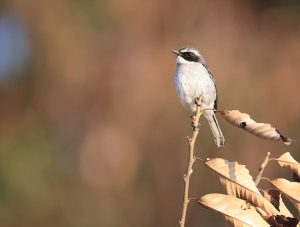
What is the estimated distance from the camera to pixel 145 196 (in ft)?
26.0

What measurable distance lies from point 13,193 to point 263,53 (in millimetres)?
2928

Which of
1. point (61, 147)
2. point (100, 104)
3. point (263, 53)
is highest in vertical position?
point (263, 53)

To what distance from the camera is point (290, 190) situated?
7.66ft

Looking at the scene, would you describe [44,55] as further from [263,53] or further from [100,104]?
[263,53]

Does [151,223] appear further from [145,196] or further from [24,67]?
[24,67]

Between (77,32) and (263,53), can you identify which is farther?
(263,53)

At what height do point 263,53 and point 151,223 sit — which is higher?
point 263,53

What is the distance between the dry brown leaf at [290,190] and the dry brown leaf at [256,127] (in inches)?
5.3

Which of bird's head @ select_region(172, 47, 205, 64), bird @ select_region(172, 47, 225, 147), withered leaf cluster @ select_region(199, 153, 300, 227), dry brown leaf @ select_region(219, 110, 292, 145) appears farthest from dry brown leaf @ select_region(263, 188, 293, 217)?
bird's head @ select_region(172, 47, 205, 64)

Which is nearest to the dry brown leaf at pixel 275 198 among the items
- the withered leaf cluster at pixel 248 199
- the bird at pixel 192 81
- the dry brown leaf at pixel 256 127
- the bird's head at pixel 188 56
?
the withered leaf cluster at pixel 248 199

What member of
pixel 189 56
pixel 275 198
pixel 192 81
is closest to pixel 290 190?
pixel 275 198

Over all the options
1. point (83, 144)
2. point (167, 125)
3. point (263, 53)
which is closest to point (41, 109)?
point (83, 144)

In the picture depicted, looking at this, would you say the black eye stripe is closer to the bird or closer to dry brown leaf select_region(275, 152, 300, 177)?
the bird

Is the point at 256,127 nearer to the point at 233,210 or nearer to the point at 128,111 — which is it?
the point at 233,210
